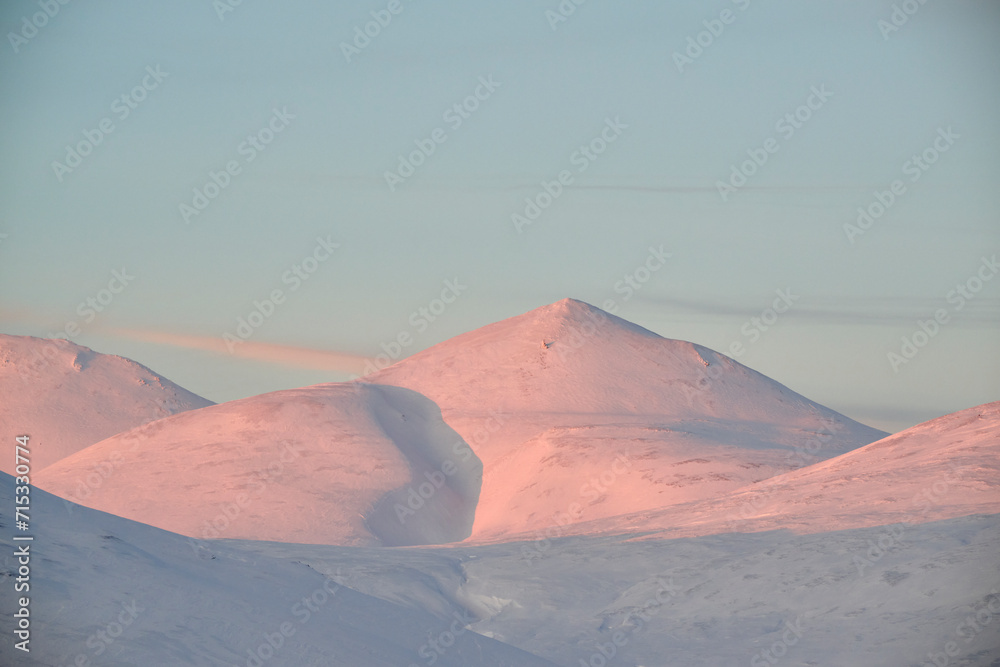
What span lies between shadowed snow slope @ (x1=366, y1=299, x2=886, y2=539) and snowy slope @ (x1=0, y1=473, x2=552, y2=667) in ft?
62.6

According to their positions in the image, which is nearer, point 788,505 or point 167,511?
point 788,505

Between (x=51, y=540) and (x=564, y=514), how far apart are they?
79.9ft

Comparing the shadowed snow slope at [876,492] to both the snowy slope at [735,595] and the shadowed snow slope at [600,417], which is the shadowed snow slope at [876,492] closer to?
the snowy slope at [735,595]

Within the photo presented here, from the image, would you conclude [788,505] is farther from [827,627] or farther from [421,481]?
[421,481]

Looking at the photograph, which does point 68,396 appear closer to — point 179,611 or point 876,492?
point 876,492

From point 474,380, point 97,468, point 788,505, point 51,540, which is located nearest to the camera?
point 51,540

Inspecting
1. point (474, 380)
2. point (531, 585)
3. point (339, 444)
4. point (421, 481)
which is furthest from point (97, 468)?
point (531, 585)

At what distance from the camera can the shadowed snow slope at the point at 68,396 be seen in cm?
7175

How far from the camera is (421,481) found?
135ft

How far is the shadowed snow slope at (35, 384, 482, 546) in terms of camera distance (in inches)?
1437

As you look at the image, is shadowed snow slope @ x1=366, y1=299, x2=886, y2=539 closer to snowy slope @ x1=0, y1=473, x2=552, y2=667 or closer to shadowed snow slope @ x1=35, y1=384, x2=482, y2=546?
shadowed snow slope @ x1=35, y1=384, x2=482, y2=546

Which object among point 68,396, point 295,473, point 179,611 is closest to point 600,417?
point 295,473

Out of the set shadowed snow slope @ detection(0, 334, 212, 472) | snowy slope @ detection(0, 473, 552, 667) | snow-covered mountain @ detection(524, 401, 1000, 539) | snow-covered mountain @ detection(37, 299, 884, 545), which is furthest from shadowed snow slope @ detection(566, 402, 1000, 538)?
shadowed snow slope @ detection(0, 334, 212, 472)

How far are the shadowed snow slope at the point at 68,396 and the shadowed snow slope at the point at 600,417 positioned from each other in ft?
94.6
